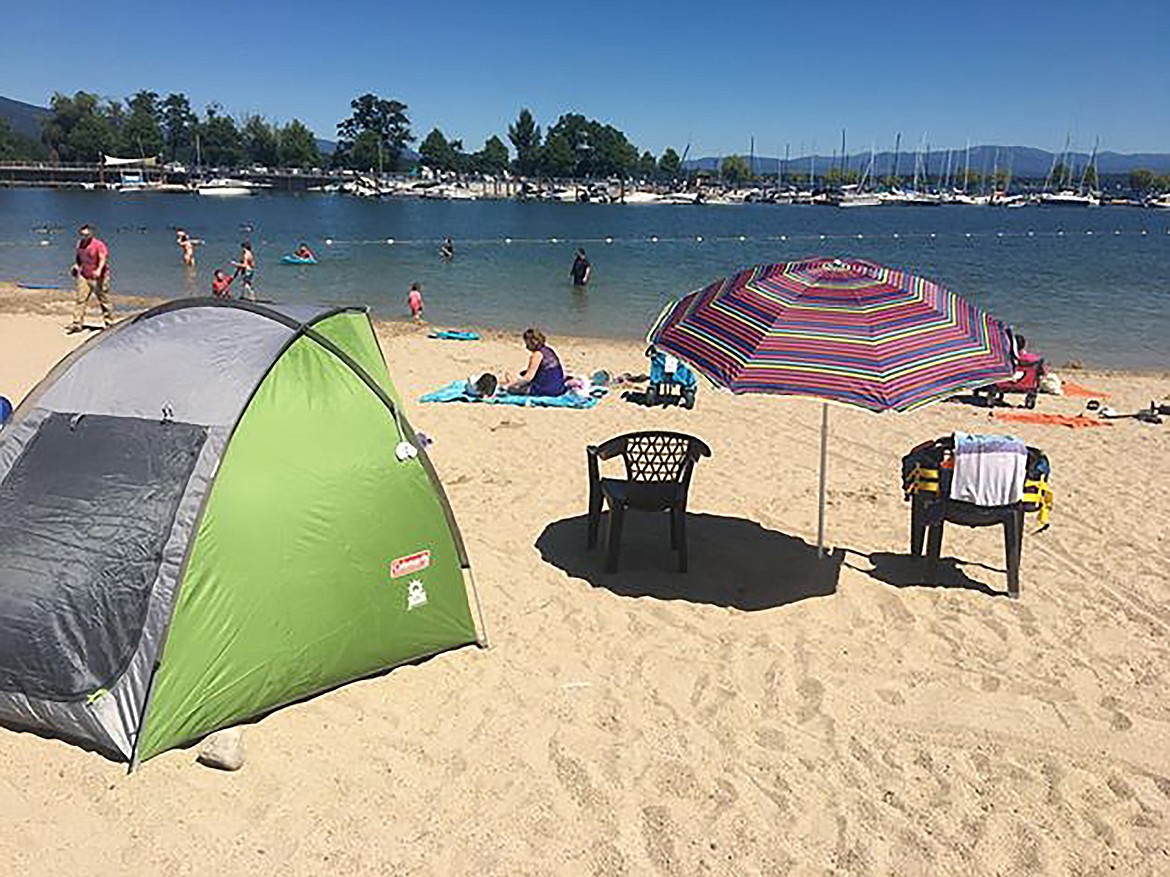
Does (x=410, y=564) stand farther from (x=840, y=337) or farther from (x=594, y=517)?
(x=840, y=337)

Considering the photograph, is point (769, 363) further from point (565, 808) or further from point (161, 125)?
point (161, 125)

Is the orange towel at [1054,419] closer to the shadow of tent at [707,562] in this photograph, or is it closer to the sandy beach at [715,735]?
the sandy beach at [715,735]

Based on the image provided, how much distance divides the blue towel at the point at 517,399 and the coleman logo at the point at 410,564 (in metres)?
6.41

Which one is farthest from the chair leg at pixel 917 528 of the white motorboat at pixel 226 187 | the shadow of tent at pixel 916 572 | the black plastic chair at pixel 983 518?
the white motorboat at pixel 226 187

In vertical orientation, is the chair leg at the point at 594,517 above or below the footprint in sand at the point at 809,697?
above

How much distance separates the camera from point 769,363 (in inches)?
202

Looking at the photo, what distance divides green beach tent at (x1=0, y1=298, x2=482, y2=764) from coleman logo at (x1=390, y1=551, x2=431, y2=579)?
0.01m

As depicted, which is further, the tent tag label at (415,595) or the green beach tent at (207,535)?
the tent tag label at (415,595)

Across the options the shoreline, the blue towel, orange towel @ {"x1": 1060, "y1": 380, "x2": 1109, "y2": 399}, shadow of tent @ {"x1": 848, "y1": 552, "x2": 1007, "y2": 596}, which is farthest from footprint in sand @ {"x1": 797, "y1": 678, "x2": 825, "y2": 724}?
the shoreline

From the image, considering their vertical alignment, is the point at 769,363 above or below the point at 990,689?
above

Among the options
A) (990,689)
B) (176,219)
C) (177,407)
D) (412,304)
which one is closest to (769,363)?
(990,689)

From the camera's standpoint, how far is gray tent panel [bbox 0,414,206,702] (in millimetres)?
4297

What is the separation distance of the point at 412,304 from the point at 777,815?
1871cm

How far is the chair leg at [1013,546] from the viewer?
602cm
